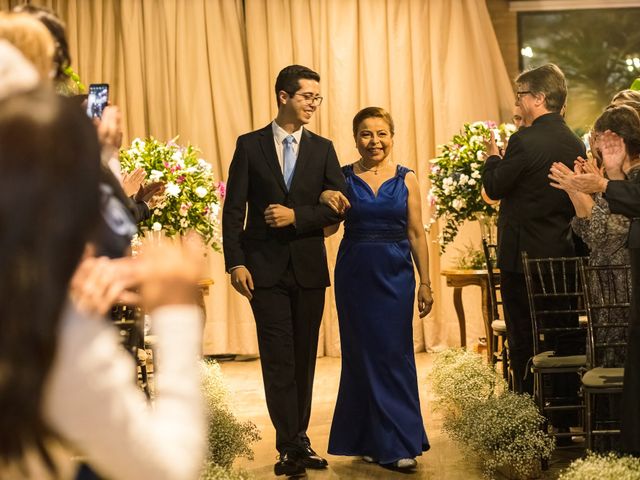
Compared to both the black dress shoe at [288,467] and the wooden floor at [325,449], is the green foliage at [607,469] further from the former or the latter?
the black dress shoe at [288,467]

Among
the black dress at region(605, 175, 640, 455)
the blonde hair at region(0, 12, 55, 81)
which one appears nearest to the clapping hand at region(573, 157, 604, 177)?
the black dress at region(605, 175, 640, 455)

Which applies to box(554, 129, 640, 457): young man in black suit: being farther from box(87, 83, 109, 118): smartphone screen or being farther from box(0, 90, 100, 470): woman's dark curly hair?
box(0, 90, 100, 470): woman's dark curly hair

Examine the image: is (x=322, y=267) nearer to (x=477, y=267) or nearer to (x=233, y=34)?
(x=477, y=267)

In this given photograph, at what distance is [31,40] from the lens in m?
2.00

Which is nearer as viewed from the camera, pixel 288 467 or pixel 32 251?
pixel 32 251

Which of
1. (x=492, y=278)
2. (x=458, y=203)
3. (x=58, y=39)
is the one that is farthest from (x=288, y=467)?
(x=58, y=39)

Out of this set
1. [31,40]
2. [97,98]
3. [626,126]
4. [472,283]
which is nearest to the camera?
[31,40]

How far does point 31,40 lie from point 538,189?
154 inches

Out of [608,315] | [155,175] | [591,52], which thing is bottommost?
[608,315]

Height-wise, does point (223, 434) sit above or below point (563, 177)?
below

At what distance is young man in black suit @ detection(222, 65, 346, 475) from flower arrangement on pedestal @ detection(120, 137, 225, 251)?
1.59m

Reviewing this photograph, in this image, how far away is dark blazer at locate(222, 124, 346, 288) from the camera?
5.22m

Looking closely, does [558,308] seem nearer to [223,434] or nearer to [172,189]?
[223,434]

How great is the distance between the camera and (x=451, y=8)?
962 cm
